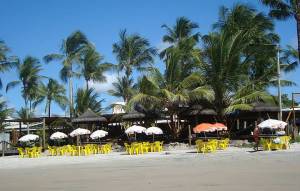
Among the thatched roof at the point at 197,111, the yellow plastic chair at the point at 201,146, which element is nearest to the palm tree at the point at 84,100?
the thatched roof at the point at 197,111

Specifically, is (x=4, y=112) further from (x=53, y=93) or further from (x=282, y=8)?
(x=282, y=8)

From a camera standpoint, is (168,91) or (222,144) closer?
(222,144)

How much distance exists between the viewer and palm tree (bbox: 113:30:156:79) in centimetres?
4572

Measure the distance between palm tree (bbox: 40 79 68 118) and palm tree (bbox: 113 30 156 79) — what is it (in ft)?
32.0

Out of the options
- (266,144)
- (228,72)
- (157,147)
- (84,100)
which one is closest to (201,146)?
(266,144)

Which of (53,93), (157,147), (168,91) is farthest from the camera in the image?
(53,93)

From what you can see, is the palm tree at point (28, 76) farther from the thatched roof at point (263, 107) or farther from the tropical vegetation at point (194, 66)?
the thatched roof at point (263, 107)

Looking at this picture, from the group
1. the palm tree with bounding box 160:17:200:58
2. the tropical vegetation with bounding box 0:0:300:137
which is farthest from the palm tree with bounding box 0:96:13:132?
the palm tree with bounding box 160:17:200:58

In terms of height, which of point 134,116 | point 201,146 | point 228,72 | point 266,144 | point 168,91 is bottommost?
point 201,146

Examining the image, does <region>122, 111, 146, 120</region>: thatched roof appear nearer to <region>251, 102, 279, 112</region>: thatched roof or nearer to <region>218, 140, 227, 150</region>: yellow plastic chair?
<region>251, 102, 279, 112</region>: thatched roof

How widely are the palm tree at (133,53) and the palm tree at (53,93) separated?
32.0ft

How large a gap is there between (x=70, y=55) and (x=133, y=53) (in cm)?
652

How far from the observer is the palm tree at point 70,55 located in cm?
4750

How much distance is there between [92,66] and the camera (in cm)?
4841
